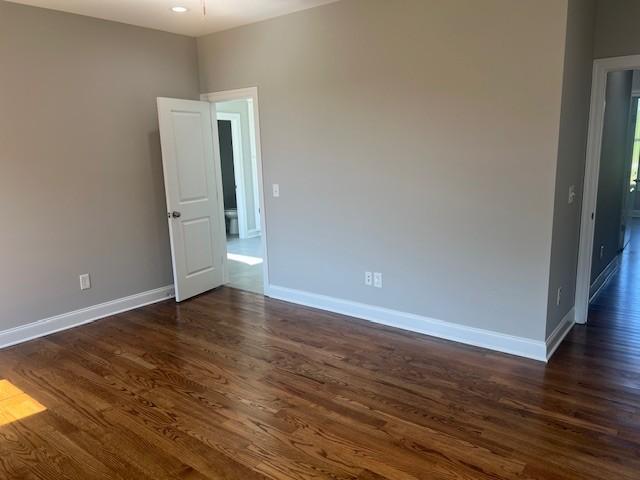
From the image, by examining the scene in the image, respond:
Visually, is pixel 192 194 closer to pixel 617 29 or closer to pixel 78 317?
pixel 78 317

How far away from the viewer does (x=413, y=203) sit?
11.8 feet

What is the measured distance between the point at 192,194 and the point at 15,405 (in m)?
2.48

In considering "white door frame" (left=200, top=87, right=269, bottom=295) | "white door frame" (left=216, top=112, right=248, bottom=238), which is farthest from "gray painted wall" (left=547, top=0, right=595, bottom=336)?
"white door frame" (left=216, top=112, right=248, bottom=238)

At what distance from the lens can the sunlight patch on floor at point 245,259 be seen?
624 centimetres

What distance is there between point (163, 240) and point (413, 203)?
2708 mm

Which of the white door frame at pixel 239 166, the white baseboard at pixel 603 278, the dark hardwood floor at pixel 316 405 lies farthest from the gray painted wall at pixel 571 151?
the white door frame at pixel 239 166

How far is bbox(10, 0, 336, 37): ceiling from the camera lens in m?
3.57

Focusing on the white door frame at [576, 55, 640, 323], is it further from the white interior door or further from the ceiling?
the white interior door

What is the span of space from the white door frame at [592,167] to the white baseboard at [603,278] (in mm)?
653

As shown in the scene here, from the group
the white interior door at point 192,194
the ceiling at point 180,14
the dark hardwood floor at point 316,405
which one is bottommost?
the dark hardwood floor at point 316,405

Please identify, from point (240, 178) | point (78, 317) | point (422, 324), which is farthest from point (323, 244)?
point (240, 178)

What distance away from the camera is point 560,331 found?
11.3 feet

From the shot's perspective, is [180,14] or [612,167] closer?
[180,14]

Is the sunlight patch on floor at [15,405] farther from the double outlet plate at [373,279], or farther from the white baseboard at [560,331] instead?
the white baseboard at [560,331]
